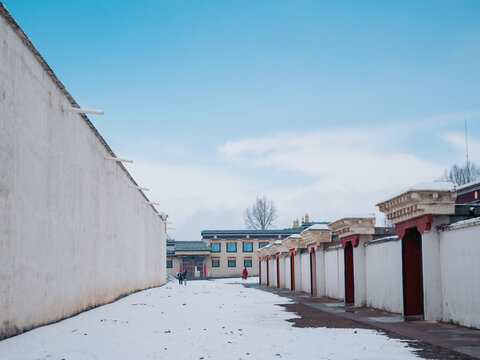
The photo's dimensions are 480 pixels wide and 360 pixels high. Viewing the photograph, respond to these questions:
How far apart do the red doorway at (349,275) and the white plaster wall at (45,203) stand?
8.73 m

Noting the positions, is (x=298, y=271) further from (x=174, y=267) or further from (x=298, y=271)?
(x=174, y=267)

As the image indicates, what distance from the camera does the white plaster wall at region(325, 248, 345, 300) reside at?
21.8 metres

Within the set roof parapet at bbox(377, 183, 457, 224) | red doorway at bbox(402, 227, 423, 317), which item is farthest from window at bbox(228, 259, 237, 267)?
roof parapet at bbox(377, 183, 457, 224)

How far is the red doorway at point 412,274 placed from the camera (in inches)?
572

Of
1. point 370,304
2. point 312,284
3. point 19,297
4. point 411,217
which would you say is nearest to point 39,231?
point 19,297

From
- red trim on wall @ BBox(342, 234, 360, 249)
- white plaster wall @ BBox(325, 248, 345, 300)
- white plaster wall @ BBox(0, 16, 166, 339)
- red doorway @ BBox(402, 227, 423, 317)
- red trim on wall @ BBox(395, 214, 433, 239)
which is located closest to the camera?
white plaster wall @ BBox(0, 16, 166, 339)

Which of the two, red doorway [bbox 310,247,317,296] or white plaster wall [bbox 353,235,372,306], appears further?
red doorway [bbox 310,247,317,296]

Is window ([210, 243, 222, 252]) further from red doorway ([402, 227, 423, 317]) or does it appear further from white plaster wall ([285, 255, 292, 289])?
red doorway ([402, 227, 423, 317])

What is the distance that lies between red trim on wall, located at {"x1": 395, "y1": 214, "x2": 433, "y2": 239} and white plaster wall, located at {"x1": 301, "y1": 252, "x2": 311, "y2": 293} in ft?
46.1

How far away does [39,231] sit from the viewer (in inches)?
447

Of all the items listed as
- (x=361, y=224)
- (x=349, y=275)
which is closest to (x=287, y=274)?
(x=349, y=275)

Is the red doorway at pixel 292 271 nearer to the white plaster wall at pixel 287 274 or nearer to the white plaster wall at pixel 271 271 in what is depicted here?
the white plaster wall at pixel 287 274

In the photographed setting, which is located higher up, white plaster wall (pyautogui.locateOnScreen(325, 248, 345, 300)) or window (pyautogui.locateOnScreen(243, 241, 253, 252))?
window (pyautogui.locateOnScreen(243, 241, 253, 252))

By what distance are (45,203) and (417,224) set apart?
868 centimetres
